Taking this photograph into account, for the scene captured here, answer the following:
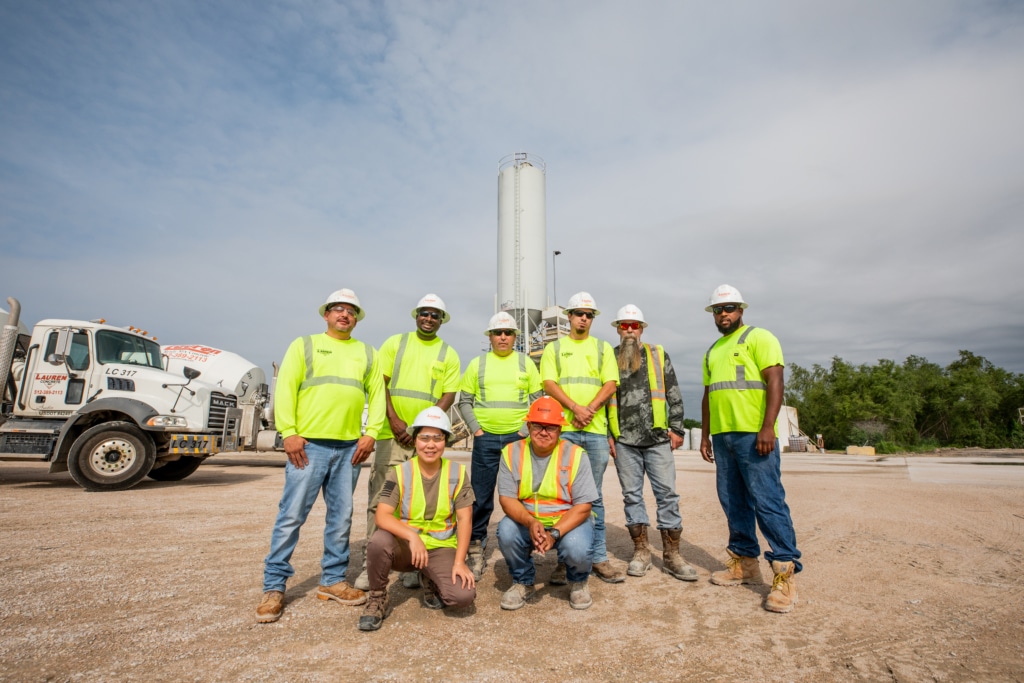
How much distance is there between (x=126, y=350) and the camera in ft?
32.5

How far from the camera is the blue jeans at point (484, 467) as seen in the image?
4344 mm

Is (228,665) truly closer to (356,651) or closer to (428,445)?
(356,651)

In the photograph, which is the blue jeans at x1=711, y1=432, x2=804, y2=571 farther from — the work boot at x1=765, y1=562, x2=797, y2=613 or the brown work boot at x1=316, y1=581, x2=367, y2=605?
the brown work boot at x1=316, y1=581, x2=367, y2=605

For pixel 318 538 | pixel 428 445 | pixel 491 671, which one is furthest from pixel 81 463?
pixel 491 671

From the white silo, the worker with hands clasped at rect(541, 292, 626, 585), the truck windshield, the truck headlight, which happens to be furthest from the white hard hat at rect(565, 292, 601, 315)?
the white silo

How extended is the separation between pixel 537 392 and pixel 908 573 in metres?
3.24

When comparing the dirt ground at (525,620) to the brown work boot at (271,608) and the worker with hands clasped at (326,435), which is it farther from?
the worker with hands clasped at (326,435)

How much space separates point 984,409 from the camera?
47125 mm

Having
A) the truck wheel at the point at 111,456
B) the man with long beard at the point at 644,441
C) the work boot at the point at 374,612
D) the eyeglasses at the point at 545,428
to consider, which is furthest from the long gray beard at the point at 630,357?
the truck wheel at the point at 111,456

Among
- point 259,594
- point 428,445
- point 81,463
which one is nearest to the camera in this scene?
point 428,445

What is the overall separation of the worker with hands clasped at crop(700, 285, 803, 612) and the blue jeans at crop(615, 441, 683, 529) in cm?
39

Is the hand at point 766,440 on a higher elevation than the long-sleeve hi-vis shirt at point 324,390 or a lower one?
lower

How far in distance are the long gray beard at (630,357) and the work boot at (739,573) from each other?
1633mm

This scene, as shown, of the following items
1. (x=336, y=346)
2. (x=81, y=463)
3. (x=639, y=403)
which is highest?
(x=336, y=346)
